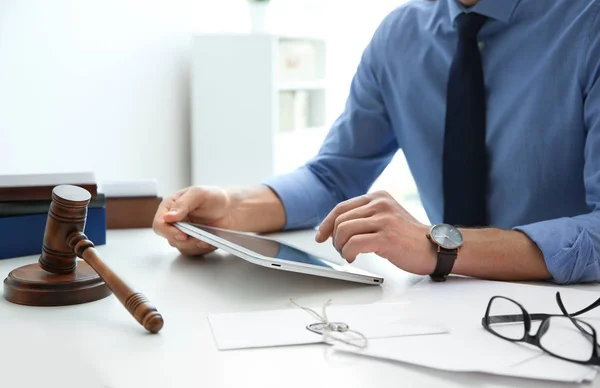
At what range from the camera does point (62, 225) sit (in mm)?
1002

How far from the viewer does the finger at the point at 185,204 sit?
52.3 inches

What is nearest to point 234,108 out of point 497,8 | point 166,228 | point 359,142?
point 359,142

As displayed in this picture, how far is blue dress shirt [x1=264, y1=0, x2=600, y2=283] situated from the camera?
4.30ft

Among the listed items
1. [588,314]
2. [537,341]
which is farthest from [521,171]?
[537,341]

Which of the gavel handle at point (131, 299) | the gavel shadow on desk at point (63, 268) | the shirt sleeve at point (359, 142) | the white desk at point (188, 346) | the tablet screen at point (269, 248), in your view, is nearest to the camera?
the white desk at point (188, 346)

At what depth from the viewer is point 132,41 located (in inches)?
152

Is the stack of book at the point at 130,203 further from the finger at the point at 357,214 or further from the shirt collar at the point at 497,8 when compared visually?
the shirt collar at the point at 497,8

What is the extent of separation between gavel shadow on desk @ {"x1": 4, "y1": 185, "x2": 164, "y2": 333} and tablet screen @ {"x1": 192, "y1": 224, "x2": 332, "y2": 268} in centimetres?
23

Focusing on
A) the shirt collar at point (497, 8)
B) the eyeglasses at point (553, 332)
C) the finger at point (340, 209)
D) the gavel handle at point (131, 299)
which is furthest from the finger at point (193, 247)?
the shirt collar at point (497, 8)

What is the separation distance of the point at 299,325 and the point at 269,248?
0.97ft

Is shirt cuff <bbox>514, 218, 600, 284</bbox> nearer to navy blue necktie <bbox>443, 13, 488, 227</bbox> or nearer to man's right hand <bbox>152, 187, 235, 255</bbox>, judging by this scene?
navy blue necktie <bbox>443, 13, 488, 227</bbox>

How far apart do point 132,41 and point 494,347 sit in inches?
133

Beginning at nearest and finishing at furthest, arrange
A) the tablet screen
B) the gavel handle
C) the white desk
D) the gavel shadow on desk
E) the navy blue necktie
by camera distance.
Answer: the white desk, the gavel handle, the gavel shadow on desk, the tablet screen, the navy blue necktie

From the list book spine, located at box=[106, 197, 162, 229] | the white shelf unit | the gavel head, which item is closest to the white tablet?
the gavel head
